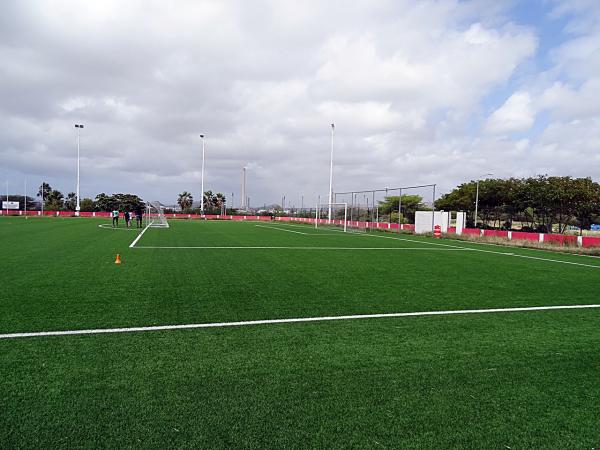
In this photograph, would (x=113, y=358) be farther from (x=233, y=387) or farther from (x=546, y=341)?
(x=546, y=341)

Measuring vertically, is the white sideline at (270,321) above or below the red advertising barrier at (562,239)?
below

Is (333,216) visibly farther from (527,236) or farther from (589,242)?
(589,242)

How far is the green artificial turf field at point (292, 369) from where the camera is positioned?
9.37ft

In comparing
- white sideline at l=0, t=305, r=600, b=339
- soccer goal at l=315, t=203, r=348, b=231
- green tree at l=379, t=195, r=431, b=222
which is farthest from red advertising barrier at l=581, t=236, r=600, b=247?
soccer goal at l=315, t=203, r=348, b=231

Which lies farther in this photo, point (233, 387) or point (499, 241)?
point (499, 241)

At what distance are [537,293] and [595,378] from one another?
4676 millimetres

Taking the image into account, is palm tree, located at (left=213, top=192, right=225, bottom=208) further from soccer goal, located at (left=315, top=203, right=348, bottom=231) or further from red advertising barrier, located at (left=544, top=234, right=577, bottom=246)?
red advertising barrier, located at (left=544, top=234, right=577, bottom=246)

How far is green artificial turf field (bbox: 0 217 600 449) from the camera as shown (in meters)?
2.86

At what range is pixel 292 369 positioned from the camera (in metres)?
3.92

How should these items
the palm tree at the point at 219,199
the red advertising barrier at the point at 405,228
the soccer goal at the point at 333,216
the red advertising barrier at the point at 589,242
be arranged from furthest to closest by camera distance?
1. the palm tree at the point at 219,199
2. the soccer goal at the point at 333,216
3. the red advertising barrier at the point at 405,228
4. the red advertising barrier at the point at 589,242

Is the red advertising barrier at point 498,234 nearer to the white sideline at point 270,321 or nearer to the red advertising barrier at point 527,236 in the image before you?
the red advertising barrier at point 527,236

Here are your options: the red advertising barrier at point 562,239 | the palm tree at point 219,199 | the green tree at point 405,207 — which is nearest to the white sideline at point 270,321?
the red advertising barrier at point 562,239

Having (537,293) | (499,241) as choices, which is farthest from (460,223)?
(537,293)

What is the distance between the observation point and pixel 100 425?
113 inches
